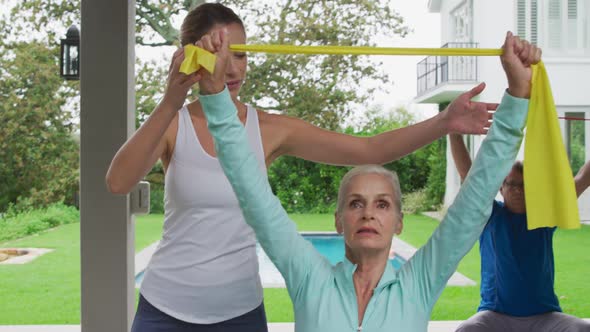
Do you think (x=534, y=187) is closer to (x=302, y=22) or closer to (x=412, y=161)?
(x=302, y=22)

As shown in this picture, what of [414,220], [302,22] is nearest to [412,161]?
[414,220]

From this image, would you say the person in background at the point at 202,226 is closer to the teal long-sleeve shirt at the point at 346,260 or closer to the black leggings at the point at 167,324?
the black leggings at the point at 167,324

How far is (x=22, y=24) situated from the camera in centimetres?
841

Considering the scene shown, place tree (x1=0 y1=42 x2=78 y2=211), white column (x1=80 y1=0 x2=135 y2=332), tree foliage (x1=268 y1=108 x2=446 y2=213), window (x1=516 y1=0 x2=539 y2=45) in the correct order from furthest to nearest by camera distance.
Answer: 1. window (x1=516 y1=0 x2=539 y2=45)
2. tree foliage (x1=268 y1=108 x2=446 y2=213)
3. tree (x1=0 y1=42 x2=78 y2=211)
4. white column (x1=80 y1=0 x2=135 y2=332)

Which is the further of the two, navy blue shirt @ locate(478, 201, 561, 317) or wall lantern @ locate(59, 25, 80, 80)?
wall lantern @ locate(59, 25, 80, 80)

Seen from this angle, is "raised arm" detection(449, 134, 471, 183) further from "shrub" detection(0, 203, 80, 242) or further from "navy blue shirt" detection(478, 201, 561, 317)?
"shrub" detection(0, 203, 80, 242)

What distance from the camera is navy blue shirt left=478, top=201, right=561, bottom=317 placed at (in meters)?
2.00

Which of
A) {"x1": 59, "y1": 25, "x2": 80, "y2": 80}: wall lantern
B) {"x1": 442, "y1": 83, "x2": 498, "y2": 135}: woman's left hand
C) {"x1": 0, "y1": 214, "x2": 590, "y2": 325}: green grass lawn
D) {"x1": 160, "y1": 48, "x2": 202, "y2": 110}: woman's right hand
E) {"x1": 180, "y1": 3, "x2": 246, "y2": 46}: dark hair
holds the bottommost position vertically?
{"x1": 0, "y1": 214, "x2": 590, "y2": 325}: green grass lawn

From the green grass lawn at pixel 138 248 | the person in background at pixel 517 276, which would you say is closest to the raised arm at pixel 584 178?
the person in background at pixel 517 276

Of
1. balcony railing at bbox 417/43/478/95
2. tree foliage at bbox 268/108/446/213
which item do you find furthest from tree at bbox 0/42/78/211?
balcony railing at bbox 417/43/478/95

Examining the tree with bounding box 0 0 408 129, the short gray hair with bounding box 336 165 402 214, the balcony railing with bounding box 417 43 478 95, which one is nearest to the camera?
the short gray hair with bounding box 336 165 402 214

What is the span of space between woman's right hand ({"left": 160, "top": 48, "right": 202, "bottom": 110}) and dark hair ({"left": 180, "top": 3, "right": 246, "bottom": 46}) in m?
0.22

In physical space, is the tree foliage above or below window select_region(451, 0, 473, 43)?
below

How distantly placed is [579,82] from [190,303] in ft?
28.9
